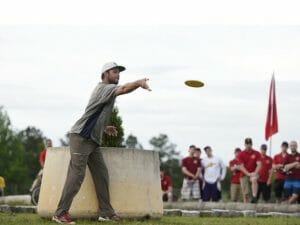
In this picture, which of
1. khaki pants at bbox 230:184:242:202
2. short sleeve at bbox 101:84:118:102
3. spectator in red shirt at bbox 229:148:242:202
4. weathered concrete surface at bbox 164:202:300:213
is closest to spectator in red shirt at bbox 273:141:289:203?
weathered concrete surface at bbox 164:202:300:213

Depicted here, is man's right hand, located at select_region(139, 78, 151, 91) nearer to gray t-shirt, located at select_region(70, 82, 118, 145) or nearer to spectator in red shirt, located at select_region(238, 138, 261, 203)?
gray t-shirt, located at select_region(70, 82, 118, 145)

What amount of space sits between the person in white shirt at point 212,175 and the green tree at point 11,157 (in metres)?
97.6

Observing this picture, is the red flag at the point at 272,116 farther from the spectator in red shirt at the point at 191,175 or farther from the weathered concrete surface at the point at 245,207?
the weathered concrete surface at the point at 245,207

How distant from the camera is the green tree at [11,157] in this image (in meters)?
123

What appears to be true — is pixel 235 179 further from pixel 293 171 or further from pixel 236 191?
pixel 293 171

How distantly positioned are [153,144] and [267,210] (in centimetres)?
15892

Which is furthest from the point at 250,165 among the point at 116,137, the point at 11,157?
the point at 11,157

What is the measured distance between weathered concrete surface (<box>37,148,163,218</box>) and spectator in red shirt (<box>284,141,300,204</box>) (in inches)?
366

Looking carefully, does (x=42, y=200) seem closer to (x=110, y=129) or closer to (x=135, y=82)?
(x=110, y=129)

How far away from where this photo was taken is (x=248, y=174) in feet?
78.6

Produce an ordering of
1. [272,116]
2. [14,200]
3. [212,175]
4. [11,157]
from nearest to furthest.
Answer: [212,175] < [14,200] < [272,116] < [11,157]

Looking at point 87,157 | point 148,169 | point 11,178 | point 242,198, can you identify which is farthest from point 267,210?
point 11,178

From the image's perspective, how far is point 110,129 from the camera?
13.4m

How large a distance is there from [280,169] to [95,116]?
11.2 metres
